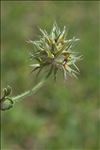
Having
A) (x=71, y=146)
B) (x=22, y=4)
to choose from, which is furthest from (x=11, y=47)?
(x=71, y=146)

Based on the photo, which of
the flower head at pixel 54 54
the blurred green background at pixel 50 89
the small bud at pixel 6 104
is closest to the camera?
the flower head at pixel 54 54

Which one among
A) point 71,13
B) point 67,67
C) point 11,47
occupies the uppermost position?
point 71,13

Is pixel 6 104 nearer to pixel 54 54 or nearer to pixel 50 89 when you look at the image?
pixel 54 54

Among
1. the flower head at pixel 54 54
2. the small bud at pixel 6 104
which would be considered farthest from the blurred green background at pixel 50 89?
the flower head at pixel 54 54

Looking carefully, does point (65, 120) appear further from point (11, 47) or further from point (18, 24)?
point (18, 24)

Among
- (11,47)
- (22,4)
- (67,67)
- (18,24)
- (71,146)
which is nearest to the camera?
(67,67)

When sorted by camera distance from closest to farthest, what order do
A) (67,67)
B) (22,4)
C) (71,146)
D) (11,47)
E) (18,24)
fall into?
1. (67,67)
2. (71,146)
3. (11,47)
4. (18,24)
5. (22,4)

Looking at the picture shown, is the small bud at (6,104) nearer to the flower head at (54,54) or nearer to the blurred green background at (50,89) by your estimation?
the flower head at (54,54)
